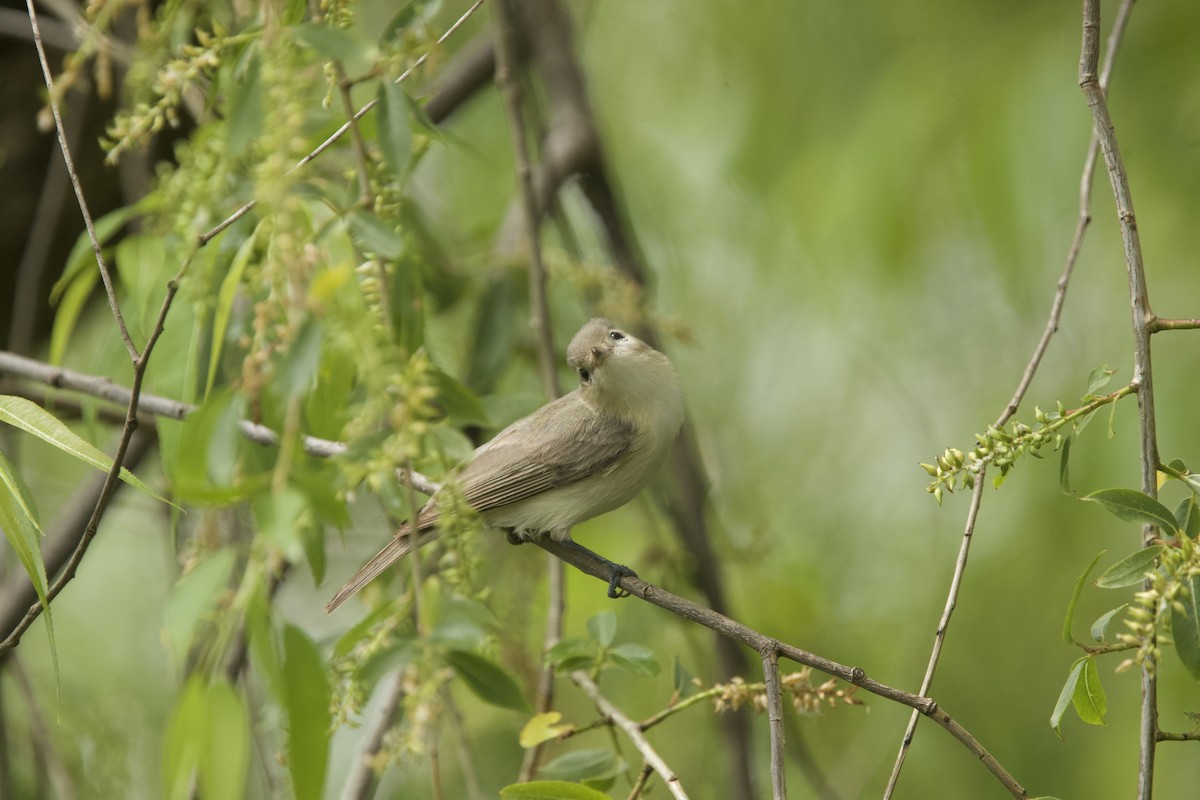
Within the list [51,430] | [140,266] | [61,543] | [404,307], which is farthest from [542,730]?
[61,543]

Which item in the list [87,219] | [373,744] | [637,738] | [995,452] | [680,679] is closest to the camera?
[995,452]

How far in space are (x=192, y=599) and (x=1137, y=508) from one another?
1.31 meters

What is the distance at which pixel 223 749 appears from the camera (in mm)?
1226

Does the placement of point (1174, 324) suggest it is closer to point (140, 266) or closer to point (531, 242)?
point (531, 242)

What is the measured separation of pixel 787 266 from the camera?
556cm

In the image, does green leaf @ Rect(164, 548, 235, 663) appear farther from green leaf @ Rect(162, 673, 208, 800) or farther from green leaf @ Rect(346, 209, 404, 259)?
green leaf @ Rect(346, 209, 404, 259)

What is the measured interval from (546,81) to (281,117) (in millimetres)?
3358

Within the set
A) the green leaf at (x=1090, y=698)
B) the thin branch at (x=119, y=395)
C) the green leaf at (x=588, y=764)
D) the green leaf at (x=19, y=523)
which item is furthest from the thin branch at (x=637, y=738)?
the green leaf at (x=19, y=523)

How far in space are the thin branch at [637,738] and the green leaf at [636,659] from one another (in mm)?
100

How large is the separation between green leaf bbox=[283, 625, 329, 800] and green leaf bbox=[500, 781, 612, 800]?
617mm

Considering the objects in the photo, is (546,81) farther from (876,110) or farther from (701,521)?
(701,521)

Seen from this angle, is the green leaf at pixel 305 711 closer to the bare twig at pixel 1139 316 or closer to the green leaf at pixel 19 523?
the green leaf at pixel 19 523

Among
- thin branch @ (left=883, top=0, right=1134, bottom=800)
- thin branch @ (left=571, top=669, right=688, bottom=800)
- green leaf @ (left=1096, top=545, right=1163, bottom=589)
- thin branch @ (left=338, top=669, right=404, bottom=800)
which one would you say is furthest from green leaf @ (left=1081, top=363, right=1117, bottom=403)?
thin branch @ (left=338, top=669, right=404, bottom=800)

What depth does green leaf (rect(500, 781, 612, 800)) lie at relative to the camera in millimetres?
1833
